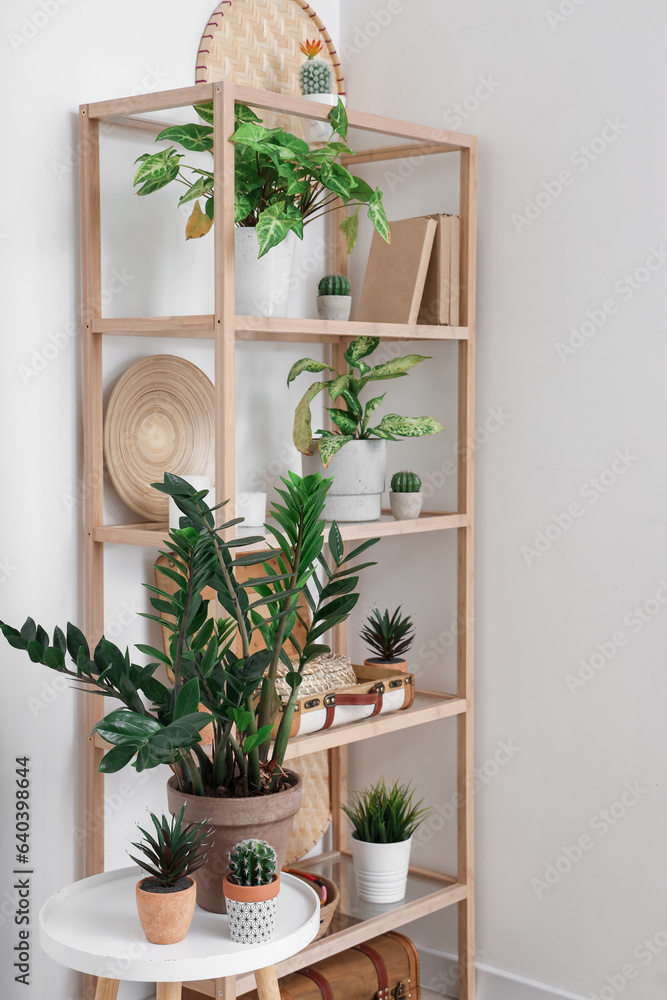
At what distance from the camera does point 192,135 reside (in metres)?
1.98

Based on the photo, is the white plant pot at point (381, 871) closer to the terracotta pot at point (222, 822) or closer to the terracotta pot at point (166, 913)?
the terracotta pot at point (222, 822)

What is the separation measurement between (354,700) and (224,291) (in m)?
0.86

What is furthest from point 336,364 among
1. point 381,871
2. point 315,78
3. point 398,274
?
point 381,871

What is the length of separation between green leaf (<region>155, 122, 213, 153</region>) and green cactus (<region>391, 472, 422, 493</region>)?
2.59 feet

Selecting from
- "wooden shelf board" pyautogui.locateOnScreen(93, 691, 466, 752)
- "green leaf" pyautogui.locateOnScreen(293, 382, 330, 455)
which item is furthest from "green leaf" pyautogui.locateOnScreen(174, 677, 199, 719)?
"green leaf" pyautogui.locateOnScreen(293, 382, 330, 455)

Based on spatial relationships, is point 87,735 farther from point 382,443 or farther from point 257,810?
point 382,443

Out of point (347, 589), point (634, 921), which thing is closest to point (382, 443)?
point (347, 589)

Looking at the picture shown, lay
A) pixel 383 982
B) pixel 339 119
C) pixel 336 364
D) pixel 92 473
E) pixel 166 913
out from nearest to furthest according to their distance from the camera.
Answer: pixel 166 913 < pixel 339 119 < pixel 92 473 < pixel 383 982 < pixel 336 364

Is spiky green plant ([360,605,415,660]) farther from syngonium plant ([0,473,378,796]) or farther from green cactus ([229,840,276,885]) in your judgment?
green cactus ([229,840,276,885])

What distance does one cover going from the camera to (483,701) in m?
2.49

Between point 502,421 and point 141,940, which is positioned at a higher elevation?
point 502,421

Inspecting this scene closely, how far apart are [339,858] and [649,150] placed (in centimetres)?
176

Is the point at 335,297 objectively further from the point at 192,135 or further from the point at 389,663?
the point at 389,663

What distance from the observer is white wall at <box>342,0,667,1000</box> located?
2188 millimetres
